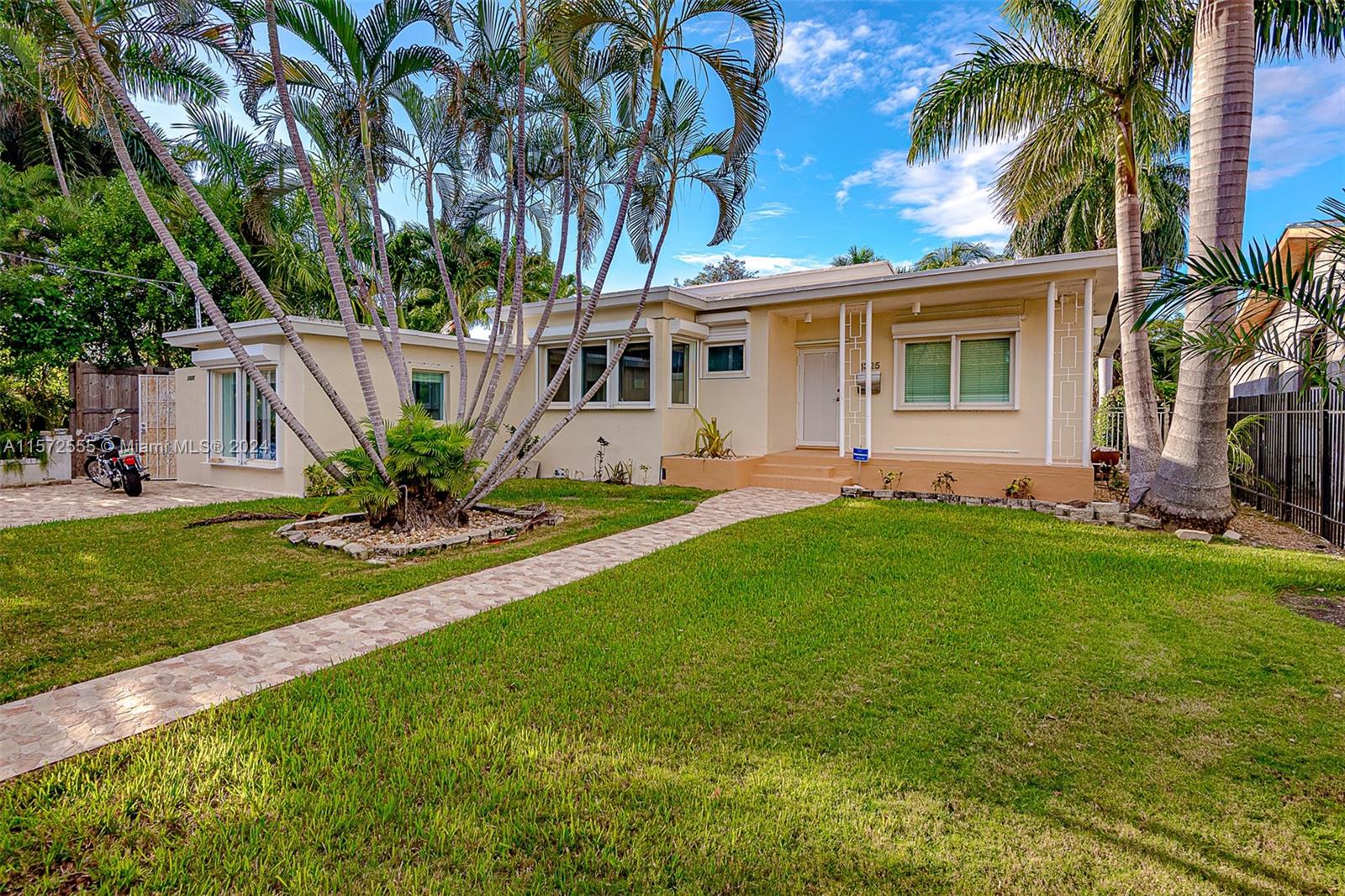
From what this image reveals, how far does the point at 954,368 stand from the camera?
11594 millimetres

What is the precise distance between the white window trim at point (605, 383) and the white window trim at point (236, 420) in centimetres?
500

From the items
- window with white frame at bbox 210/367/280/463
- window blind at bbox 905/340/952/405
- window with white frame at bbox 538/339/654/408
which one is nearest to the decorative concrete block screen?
window blind at bbox 905/340/952/405

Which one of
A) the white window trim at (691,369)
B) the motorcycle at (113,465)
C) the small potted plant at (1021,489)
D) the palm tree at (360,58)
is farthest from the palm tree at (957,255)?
the motorcycle at (113,465)

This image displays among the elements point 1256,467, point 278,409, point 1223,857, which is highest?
point 278,409

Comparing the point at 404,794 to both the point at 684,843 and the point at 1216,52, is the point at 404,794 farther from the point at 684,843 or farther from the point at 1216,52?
the point at 1216,52

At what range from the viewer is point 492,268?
2025cm

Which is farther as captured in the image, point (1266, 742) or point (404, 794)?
point (1266, 742)

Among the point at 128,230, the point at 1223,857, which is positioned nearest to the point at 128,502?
the point at 128,230

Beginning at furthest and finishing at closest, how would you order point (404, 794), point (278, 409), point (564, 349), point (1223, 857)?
1. point (564, 349)
2. point (278, 409)
3. point (404, 794)
4. point (1223, 857)

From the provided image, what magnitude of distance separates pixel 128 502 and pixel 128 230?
26.1 ft

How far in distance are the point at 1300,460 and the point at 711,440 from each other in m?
8.73

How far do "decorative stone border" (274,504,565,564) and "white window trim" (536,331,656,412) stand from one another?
→ 394cm

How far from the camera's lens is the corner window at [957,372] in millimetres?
11227

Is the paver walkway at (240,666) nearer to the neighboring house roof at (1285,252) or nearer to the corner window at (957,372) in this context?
the neighboring house roof at (1285,252)
